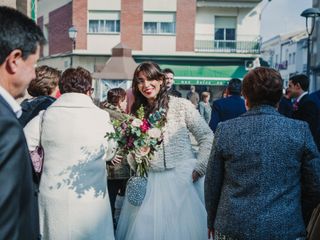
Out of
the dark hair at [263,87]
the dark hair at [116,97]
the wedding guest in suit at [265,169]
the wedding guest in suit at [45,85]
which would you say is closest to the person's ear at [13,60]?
the wedding guest in suit at [265,169]

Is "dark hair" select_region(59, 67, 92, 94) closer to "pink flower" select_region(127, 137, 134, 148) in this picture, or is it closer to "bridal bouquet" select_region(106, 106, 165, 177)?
"bridal bouquet" select_region(106, 106, 165, 177)

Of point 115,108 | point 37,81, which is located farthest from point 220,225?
point 115,108

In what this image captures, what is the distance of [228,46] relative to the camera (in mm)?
28344

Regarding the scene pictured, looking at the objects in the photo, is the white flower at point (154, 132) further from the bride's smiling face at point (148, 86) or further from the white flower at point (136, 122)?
the bride's smiling face at point (148, 86)

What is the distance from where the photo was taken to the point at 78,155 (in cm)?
352

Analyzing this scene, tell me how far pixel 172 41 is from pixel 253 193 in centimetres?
2600

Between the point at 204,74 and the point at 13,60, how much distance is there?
26209mm

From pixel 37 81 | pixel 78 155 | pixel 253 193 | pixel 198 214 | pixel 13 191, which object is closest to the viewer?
pixel 13 191

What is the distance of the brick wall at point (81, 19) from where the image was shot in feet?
92.5

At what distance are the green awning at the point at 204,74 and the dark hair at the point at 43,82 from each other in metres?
23.1

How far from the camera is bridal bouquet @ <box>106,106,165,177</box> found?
3.75 meters

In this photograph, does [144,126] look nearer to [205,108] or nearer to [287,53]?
[205,108]

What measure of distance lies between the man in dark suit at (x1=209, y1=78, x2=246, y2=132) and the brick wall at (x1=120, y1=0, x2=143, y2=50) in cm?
2218

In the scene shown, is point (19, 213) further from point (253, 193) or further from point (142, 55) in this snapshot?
point (142, 55)
